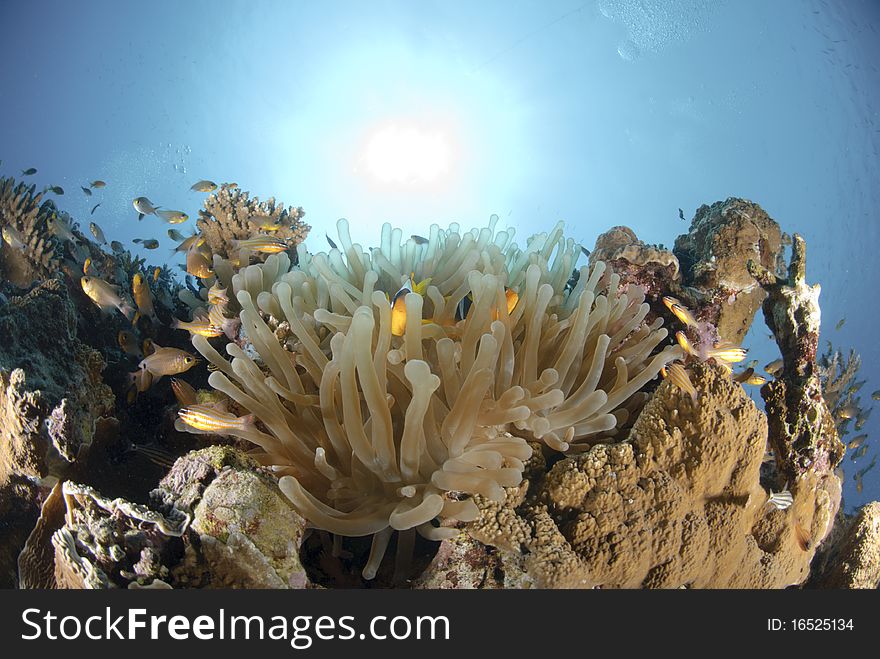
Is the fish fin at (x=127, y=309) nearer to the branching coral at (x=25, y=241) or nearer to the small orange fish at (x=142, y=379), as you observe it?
the small orange fish at (x=142, y=379)

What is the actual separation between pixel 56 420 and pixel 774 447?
4.20 meters

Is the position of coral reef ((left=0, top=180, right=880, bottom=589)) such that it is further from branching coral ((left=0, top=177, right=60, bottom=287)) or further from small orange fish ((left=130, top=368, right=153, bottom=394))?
branching coral ((left=0, top=177, right=60, bottom=287))

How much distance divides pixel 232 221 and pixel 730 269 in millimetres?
5294

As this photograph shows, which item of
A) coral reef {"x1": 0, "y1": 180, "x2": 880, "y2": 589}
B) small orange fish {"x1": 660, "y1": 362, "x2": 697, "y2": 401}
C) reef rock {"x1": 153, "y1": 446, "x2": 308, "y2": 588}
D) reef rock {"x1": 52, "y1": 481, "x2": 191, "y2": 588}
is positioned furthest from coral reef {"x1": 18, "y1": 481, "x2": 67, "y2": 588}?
small orange fish {"x1": 660, "y1": 362, "x2": 697, "y2": 401}

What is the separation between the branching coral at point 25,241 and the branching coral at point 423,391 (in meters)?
4.30

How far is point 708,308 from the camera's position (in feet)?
12.8

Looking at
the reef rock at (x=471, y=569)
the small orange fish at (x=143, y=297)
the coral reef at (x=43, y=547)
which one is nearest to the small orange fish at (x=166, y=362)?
the small orange fish at (x=143, y=297)

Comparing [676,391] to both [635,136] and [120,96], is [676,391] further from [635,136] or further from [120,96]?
[120,96]

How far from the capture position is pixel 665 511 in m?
2.16

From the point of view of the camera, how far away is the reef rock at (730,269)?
153 inches

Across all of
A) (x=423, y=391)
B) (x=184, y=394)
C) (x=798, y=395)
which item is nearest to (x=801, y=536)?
(x=798, y=395)

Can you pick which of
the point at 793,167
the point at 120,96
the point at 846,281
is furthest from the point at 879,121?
the point at 120,96

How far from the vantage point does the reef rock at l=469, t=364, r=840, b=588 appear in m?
2.01

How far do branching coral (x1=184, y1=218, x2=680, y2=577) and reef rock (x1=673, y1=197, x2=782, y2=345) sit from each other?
4.64 feet
